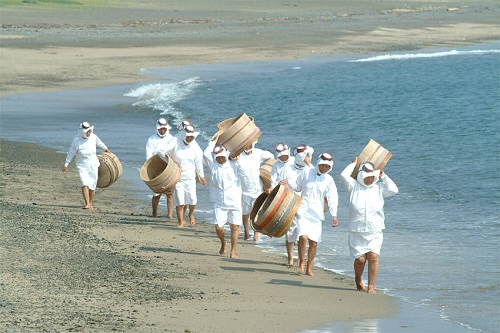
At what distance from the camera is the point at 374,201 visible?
12.2 metres

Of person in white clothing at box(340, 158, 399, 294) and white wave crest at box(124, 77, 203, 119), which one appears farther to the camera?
white wave crest at box(124, 77, 203, 119)

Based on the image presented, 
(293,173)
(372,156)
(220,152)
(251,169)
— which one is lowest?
Result: (251,169)

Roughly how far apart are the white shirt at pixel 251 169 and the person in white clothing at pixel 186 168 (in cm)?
103

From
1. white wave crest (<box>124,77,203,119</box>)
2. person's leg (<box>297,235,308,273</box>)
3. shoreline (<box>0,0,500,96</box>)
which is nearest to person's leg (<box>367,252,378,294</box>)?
person's leg (<box>297,235,308,273</box>)

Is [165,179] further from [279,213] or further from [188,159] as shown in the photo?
[279,213]

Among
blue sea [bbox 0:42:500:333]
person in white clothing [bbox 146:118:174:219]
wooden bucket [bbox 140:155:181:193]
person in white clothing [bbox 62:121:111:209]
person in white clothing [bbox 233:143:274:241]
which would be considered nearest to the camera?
blue sea [bbox 0:42:500:333]

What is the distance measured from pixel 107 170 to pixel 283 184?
204 inches

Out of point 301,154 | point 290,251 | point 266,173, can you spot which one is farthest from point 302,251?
point 266,173

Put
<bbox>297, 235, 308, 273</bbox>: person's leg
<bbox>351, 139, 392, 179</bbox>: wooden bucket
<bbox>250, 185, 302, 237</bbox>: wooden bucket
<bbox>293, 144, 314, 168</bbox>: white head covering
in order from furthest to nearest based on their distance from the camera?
1. <bbox>293, 144, 314, 168</bbox>: white head covering
2. <bbox>297, 235, 308, 273</bbox>: person's leg
3. <bbox>250, 185, 302, 237</bbox>: wooden bucket
4. <bbox>351, 139, 392, 179</bbox>: wooden bucket

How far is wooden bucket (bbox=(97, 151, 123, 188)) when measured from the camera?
17547mm

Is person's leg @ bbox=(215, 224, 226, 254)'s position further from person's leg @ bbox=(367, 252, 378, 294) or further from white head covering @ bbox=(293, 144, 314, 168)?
person's leg @ bbox=(367, 252, 378, 294)

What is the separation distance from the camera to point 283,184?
13.3 m

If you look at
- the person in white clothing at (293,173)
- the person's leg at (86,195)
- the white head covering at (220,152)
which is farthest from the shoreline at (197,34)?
the person in white clothing at (293,173)

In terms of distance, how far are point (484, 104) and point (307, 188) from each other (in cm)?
2160
